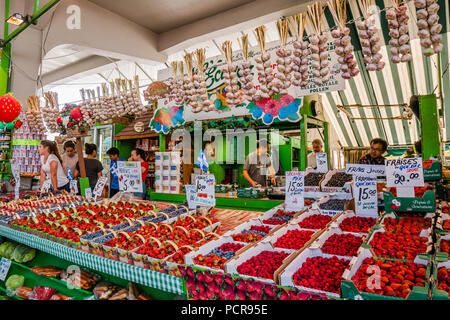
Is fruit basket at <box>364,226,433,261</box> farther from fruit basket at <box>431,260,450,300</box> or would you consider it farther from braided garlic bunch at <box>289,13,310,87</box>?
braided garlic bunch at <box>289,13,310,87</box>

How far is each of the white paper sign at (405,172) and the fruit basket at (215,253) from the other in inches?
53.7

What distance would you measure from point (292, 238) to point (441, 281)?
0.95 m

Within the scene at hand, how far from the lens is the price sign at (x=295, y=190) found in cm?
281

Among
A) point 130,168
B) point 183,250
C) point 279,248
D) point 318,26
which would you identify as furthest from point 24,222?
point 318,26

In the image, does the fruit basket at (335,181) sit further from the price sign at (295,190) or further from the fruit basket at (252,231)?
the fruit basket at (252,231)

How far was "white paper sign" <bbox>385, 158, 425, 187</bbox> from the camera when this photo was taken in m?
2.14

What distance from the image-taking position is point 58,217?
10.4 feet

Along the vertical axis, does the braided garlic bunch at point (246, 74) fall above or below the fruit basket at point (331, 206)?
above

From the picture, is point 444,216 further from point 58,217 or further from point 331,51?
point 58,217

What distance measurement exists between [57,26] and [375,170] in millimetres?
7471

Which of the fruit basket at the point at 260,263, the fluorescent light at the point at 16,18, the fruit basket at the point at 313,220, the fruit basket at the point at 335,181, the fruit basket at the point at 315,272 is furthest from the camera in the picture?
the fluorescent light at the point at 16,18

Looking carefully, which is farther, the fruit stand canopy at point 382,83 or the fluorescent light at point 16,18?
the fruit stand canopy at point 382,83

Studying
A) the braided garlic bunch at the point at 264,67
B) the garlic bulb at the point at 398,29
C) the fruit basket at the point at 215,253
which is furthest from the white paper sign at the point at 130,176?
the garlic bulb at the point at 398,29

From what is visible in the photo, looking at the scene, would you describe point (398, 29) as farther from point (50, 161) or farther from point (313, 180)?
point (50, 161)
